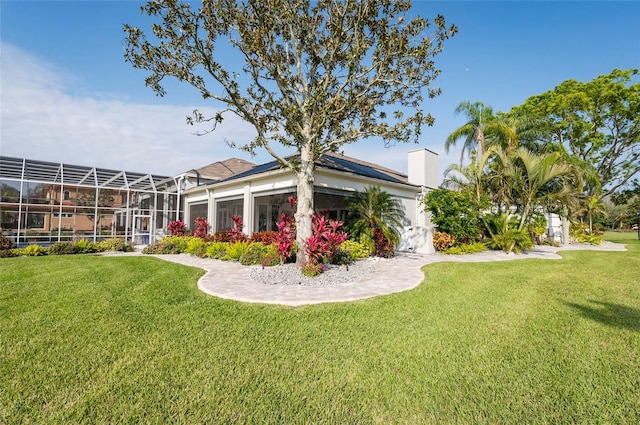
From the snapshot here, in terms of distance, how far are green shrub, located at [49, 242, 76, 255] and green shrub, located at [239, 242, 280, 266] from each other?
960 cm

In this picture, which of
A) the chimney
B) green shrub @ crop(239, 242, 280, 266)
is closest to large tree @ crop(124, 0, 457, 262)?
green shrub @ crop(239, 242, 280, 266)

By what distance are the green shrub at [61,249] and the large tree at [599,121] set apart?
30612mm

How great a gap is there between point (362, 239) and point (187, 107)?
8.02 meters

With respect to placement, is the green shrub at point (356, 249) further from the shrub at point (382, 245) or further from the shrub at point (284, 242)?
the shrub at point (284, 242)

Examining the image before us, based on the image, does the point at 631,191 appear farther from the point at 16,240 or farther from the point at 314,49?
the point at 16,240

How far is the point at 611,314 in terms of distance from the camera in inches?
199

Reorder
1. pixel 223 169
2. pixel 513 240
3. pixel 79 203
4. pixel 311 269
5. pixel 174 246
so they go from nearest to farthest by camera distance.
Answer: pixel 311 269, pixel 513 240, pixel 174 246, pixel 79 203, pixel 223 169

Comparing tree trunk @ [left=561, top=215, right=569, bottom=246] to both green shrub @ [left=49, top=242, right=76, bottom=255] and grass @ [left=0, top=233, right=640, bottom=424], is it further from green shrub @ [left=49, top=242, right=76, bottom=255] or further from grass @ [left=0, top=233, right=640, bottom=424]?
green shrub @ [left=49, top=242, right=76, bottom=255]

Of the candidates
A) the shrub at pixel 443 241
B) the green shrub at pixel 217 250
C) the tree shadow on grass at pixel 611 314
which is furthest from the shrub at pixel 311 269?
the shrub at pixel 443 241

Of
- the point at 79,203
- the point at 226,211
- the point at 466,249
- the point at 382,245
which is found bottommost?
the point at 466,249

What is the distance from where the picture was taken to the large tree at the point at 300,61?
820 cm

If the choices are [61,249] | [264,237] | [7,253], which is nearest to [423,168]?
[264,237]

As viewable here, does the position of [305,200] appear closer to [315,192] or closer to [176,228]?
[315,192]

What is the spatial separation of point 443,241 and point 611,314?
369 inches
